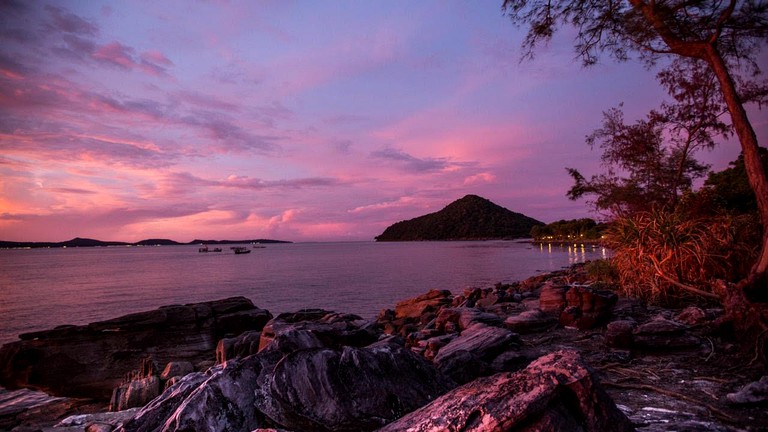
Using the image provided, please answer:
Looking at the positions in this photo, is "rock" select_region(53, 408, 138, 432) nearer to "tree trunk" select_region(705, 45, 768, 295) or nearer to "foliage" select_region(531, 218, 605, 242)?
"tree trunk" select_region(705, 45, 768, 295)

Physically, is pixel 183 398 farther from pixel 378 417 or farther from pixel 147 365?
pixel 147 365

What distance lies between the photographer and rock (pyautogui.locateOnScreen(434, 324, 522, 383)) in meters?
5.46

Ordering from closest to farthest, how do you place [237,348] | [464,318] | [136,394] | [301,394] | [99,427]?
1. [301,394]
2. [99,427]
3. [136,394]
4. [237,348]
5. [464,318]

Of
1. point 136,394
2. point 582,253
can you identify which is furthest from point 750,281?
point 582,253

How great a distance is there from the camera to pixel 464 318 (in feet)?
33.8

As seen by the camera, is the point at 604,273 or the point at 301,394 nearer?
the point at 301,394

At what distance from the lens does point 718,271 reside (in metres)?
10.7

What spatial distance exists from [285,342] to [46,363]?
30.9 ft

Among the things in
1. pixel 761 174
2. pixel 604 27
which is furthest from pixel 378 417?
pixel 604 27

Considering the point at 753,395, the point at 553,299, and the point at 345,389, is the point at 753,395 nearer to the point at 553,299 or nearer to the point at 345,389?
the point at 345,389

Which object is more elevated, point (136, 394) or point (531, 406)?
point (531, 406)

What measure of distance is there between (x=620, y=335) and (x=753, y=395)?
2.80 m

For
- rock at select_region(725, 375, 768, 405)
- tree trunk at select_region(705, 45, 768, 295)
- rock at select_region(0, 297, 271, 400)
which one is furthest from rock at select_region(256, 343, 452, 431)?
rock at select_region(0, 297, 271, 400)

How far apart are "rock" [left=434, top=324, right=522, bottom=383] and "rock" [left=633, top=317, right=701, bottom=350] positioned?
6.80 ft
